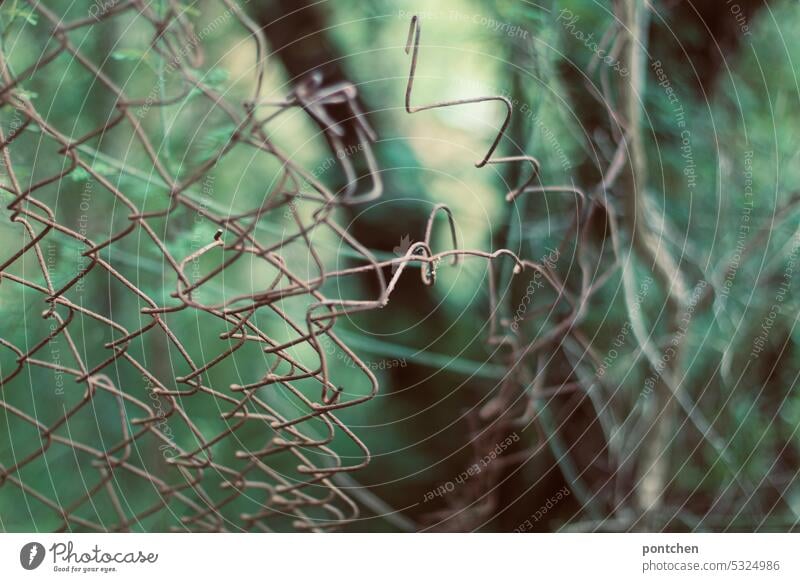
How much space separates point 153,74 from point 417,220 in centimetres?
30

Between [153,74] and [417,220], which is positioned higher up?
[153,74]

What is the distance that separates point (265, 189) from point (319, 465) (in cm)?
29

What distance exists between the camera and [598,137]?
2.85 feet

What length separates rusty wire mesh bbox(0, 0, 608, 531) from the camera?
0.79 meters

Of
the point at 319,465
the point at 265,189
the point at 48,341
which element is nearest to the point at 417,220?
the point at 265,189

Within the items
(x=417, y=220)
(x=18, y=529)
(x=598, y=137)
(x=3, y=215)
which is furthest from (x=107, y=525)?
(x=598, y=137)

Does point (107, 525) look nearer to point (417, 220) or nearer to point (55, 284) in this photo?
point (55, 284)

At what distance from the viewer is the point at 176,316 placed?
32.5 inches

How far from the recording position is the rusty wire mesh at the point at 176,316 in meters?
0.79

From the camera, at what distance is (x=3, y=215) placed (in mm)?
791

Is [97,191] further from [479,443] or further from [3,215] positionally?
[479,443]
